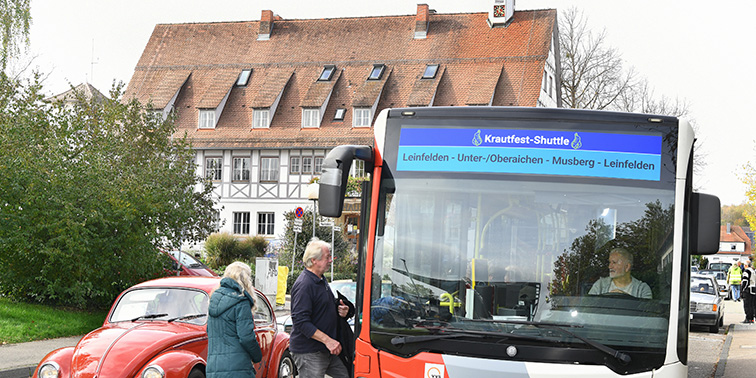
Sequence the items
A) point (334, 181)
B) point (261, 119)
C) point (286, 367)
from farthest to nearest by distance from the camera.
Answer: point (261, 119), point (286, 367), point (334, 181)

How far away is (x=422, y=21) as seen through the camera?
54.0 metres

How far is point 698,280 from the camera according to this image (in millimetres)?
24859

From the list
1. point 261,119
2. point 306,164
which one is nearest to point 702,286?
point 306,164

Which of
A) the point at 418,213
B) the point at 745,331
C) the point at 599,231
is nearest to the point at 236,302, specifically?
the point at 418,213

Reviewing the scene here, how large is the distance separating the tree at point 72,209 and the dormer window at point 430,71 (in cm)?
3165

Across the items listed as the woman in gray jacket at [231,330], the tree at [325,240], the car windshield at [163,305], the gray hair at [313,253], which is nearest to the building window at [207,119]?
the tree at [325,240]

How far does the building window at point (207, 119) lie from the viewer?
52250 millimetres

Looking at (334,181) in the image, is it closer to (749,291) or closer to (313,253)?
(313,253)

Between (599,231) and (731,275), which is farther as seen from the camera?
(731,275)

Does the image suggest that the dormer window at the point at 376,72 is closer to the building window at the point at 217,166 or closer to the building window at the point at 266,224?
the building window at the point at 266,224

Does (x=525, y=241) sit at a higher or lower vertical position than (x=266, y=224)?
higher

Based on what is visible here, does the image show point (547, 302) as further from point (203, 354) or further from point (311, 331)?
point (203, 354)

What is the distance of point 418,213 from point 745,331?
19.5m

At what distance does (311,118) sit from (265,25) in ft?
30.4
